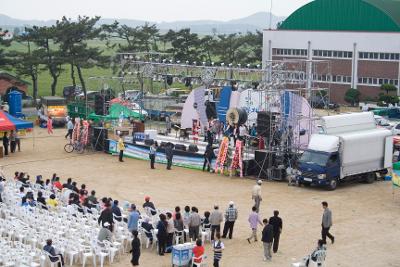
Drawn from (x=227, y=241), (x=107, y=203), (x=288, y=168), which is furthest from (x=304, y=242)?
(x=288, y=168)

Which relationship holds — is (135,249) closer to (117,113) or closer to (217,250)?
(217,250)

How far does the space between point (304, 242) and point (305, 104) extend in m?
12.2

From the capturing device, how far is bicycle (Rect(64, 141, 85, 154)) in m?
35.1

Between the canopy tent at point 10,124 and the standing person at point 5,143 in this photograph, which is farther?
the standing person at point 5,143

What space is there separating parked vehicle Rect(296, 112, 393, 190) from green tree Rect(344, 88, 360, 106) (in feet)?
88.9

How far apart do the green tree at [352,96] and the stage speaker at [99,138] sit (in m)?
26.4

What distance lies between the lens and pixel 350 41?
57250 mm

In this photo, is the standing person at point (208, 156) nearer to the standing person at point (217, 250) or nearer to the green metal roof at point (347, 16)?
the standing person at point (217, 250)

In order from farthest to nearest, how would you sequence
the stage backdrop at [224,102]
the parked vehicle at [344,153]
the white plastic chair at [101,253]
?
the stage backdrop at [224,102], the parked vehicle at [344,153], the white plastic chair at [101,253]

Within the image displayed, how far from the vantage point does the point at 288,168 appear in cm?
2839

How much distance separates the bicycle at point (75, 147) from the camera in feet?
115

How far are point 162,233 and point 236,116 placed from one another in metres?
13.9

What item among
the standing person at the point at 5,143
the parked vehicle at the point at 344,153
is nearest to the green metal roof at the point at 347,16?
the parked vehicle at the point at 344,153

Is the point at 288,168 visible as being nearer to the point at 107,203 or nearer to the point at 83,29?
the point at 107,203
